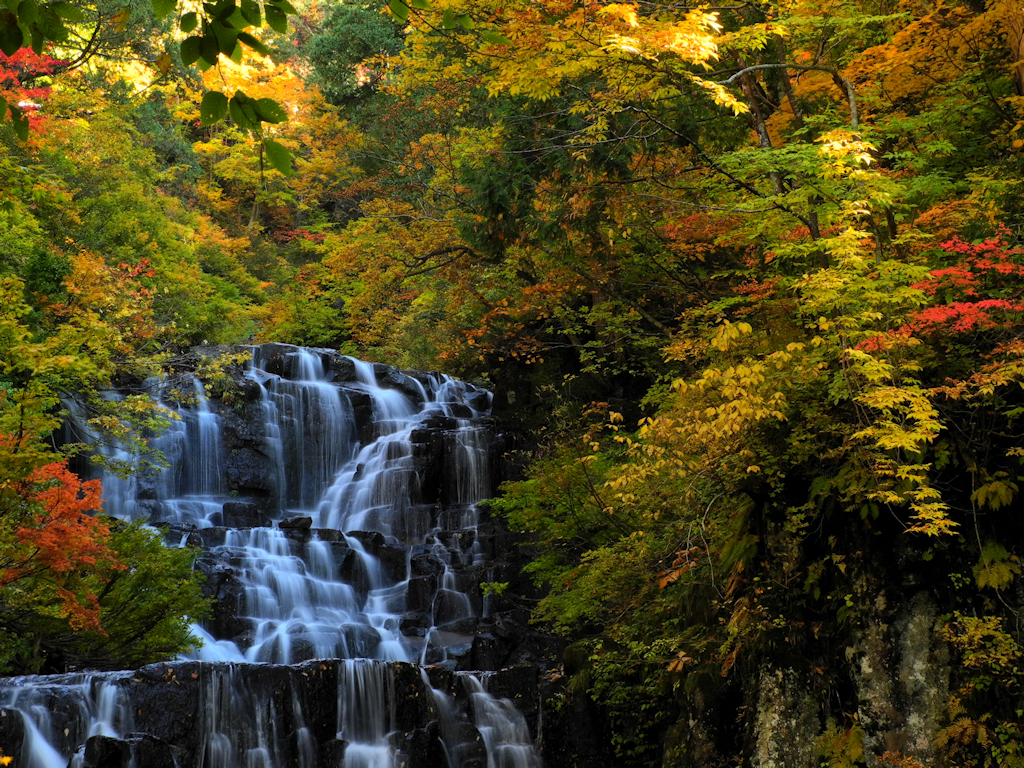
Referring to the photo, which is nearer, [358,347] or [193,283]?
[193,283]

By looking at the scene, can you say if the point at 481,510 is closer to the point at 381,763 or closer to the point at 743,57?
the point at 381,763

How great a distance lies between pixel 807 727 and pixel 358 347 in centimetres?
2168

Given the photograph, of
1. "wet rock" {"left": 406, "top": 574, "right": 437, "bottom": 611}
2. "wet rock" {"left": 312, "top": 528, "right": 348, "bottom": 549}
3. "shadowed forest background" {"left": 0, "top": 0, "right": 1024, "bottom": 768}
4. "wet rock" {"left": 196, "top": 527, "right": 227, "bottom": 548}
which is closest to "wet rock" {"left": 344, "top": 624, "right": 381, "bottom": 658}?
"wet rock" {"left": 406, "top": 574, "right": 437, "bottom": 611}

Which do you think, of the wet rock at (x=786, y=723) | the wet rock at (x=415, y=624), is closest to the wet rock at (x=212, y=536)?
the wet rock at (x=415, y=624)

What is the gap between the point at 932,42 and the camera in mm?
8078

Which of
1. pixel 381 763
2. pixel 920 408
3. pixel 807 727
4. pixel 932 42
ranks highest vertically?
pixel 932 42

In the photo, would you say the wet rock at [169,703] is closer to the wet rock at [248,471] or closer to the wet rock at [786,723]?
the wet rock at [786,723]

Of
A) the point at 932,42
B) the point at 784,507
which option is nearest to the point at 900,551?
the point at 784,507

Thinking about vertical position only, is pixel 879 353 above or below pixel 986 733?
above

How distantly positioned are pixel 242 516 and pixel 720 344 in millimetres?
11963

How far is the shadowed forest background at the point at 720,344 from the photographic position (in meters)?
6.32

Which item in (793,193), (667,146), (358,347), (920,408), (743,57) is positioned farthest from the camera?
(358,347)

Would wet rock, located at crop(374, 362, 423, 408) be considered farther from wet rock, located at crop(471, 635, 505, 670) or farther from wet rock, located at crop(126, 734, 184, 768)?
wet rock, located at crop(126, 734, 184, 768)

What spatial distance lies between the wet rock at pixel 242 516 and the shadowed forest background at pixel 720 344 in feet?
10.7
